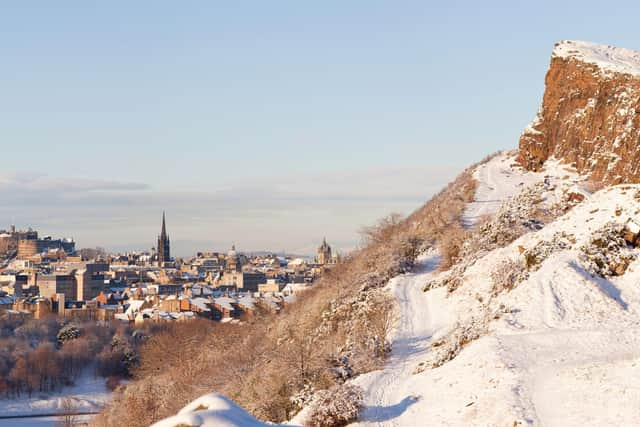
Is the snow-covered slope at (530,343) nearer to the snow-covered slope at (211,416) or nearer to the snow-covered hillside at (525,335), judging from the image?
the snow-covered hillside at (525,335)

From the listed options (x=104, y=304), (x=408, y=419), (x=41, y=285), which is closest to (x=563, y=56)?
(x=408, y=419)

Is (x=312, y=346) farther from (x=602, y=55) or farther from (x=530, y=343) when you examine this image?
(x=602, y=55)

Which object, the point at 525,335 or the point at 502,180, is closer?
the point at 525,335

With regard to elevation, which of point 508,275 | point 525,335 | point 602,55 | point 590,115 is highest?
point 602,55

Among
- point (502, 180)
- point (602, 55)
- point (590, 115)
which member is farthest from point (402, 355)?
point (602, 55)

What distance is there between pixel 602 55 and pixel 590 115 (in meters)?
6.20

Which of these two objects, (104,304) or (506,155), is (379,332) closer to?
(506,155)

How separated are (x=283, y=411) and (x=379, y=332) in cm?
585

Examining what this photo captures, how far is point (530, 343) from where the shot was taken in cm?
2356

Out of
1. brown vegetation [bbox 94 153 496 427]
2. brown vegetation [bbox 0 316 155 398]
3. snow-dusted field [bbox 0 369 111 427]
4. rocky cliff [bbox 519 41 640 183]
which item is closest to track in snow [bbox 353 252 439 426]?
brown vegetation [bbox 94 153 496 427]

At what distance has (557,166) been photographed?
48.7 metres

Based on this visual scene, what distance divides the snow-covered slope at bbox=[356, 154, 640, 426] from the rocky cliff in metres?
9.46

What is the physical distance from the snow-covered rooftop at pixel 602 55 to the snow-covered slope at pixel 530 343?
52.1 ft

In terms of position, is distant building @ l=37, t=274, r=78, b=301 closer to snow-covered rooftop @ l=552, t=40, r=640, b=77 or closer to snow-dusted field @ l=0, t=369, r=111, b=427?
snow-dusted field @ l=0, t=369, r=111, b=427
